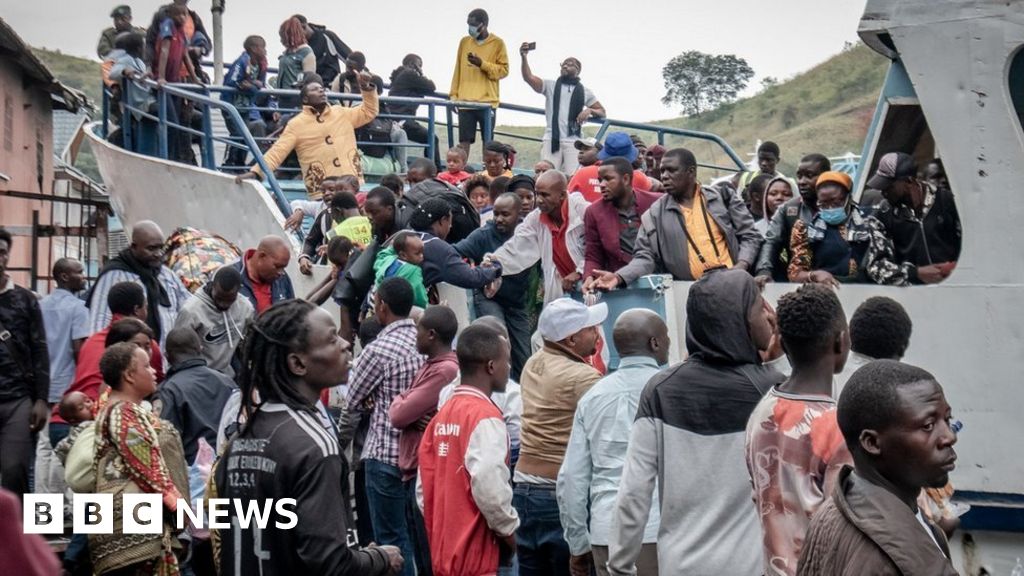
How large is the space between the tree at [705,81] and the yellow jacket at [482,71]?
2478 centimetres

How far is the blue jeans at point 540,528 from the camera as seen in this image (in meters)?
6.57

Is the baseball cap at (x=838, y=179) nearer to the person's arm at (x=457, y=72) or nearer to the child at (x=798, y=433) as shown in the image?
the child at (x=798, y=433)

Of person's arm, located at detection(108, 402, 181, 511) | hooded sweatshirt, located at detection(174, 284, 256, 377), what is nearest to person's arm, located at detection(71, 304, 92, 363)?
hooded sweatshirt, located at detection(174, 284, 256, 377)

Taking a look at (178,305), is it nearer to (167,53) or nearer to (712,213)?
(712,213)

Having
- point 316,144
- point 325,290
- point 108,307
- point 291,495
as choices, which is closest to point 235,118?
point 316,144

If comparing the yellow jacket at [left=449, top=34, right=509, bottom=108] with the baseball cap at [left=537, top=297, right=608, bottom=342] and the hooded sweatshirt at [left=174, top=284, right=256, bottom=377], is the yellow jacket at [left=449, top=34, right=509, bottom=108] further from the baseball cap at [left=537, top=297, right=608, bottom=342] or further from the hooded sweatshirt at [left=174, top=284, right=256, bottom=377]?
the baseball cap at [left=537, top=297, right=608, bottom=342]

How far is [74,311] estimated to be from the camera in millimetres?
9531

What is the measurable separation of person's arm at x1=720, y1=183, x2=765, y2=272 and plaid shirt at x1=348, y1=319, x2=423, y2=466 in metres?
2.06

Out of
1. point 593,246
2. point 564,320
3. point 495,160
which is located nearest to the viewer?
point 564,320

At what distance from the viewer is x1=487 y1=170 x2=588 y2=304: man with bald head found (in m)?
9.58

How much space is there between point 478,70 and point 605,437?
1130 cm

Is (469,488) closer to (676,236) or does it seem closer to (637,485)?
(637,485)

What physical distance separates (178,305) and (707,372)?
5.75 m

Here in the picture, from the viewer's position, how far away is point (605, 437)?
5926mm
